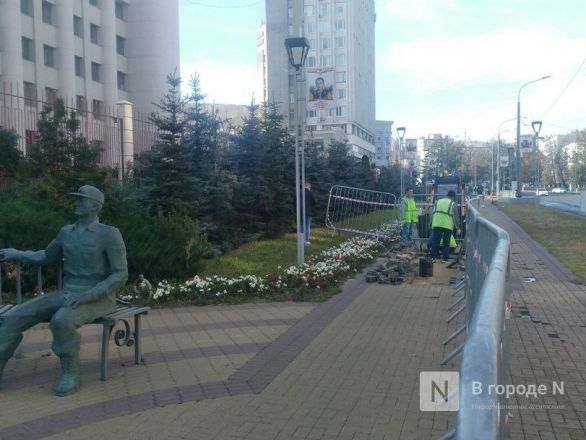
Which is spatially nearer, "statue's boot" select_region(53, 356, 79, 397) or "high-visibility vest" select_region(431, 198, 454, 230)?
"statue's boot" select_region(53, 356, 79, 397)

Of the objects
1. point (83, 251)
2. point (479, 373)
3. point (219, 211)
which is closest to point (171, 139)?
point (219, 211)

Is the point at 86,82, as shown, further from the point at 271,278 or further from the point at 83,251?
the point at 83,251

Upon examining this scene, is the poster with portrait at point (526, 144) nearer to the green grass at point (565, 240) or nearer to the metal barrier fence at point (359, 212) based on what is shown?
the green grass at point (565, 240)

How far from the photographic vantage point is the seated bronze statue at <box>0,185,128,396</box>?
5.11 metres

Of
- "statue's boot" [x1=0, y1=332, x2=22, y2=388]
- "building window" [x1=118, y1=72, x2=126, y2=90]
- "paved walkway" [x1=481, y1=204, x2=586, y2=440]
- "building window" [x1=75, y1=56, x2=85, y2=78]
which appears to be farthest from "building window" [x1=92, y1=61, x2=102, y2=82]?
"statue's boot" [x1=0, y1=332, x2=22, y2=388]

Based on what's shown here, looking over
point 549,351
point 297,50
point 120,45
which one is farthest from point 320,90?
point 120,45

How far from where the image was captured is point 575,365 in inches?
232

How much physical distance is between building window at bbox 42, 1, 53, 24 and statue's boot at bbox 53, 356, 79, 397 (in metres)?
45.0

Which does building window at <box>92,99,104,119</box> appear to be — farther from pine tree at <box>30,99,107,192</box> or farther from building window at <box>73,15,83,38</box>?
building window at <box>73,15,83,38</box>

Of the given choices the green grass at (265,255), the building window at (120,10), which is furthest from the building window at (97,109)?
the building window at (120,10)

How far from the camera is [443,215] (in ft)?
45.6

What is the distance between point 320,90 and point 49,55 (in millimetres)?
36212

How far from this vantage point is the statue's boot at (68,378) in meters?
5.07

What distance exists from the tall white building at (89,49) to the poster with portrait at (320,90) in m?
25.4
